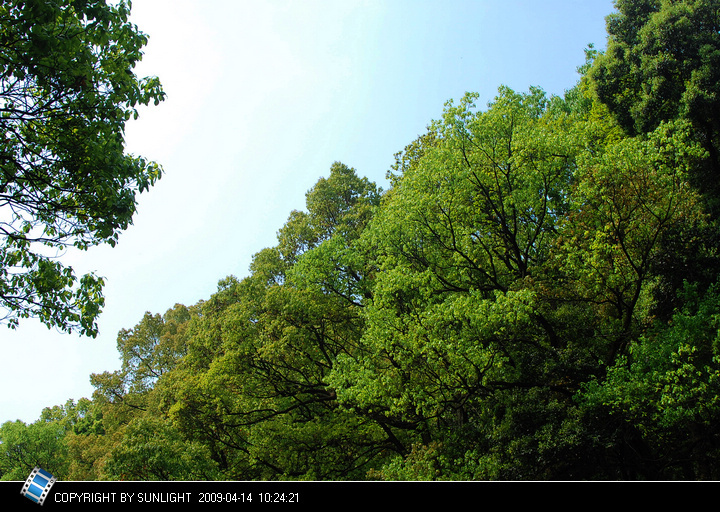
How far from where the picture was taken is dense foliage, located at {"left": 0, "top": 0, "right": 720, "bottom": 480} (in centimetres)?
1249

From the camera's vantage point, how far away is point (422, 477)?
1365 cm

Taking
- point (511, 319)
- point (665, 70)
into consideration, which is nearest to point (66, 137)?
point (511, 319)

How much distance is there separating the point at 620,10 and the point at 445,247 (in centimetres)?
1130

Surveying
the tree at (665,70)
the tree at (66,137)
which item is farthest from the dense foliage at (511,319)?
the tree at (66,137)
